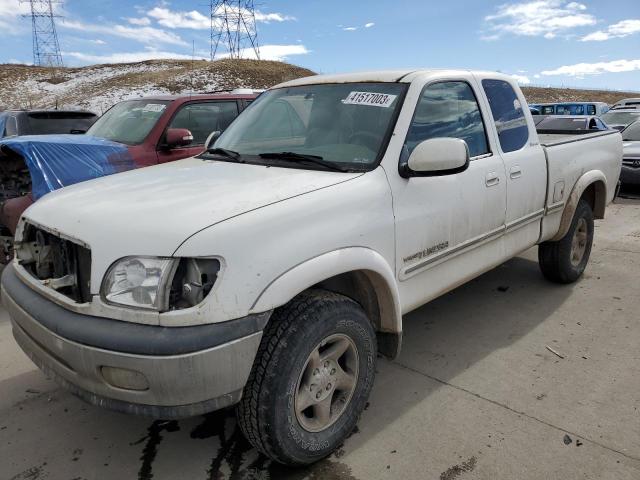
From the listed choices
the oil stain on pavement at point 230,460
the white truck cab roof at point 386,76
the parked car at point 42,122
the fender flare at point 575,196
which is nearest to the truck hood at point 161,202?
the white truck cab roof at point 386,76

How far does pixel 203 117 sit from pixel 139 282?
14.5 ft

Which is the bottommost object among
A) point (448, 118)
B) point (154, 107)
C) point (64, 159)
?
point (64, 159)

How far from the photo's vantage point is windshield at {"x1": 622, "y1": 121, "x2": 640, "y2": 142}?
10719 mm

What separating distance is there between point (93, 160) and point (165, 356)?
11.6 ft

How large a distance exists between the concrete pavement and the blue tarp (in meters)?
1.33

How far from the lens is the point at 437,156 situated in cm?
259

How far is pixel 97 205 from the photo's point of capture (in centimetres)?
238

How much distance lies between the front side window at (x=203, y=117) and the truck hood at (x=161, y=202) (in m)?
2.94

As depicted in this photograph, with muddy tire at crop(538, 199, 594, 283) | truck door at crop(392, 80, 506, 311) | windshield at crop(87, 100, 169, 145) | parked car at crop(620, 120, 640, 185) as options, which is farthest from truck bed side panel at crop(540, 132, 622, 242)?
parked car at crop(620, 120, 640, 185)

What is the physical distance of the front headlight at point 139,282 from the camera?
6.36 ft

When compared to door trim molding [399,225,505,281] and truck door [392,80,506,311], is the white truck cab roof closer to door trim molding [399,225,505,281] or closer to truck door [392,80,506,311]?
truck door [392,80,506,311]

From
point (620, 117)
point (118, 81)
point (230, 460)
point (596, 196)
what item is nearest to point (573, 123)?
point (620, 117)

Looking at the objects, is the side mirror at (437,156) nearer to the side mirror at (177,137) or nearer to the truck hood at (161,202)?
the truck hood at (161,202)

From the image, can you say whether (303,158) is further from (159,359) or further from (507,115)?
(507,115)
